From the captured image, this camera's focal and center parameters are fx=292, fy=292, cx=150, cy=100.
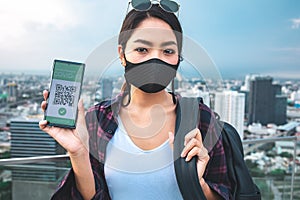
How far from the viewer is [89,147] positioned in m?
0.78

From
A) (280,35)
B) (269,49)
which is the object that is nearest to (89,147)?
(269,49)

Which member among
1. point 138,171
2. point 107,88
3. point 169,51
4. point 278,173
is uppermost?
point 169,51

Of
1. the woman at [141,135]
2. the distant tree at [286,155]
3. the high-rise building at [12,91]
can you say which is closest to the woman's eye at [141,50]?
the woman at [141,135]

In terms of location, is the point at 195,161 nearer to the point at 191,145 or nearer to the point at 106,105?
the point at 191,145

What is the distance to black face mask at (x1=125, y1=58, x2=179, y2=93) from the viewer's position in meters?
0.76

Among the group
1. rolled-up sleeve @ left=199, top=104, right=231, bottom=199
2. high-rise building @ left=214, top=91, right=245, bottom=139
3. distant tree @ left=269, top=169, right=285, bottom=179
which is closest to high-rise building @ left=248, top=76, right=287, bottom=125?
distant tree @ left=269, top=169, right=285, bottom=179

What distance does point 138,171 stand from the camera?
78 cm

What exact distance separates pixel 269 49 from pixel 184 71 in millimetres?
2025

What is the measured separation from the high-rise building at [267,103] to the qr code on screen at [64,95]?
170cm

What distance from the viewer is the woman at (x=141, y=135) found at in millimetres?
741

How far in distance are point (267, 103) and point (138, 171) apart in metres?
2.09

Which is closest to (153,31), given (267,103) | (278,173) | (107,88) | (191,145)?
(107,88)

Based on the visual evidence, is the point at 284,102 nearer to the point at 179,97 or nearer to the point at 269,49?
the point at 269,49

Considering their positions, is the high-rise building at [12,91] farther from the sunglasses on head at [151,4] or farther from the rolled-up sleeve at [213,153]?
the rolled-up sleeve at [213,153]
